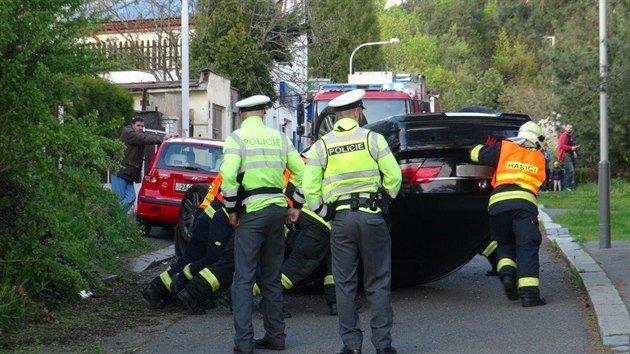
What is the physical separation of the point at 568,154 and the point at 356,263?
21.7 meters

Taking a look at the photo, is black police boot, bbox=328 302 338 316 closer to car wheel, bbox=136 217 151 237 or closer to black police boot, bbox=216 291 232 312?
black police boot, bbox=216 291 232 312

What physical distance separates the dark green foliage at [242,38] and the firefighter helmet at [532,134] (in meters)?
26.7

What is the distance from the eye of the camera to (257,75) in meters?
38.1

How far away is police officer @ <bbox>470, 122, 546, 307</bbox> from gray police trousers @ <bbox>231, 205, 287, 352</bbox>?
2326 millimetres

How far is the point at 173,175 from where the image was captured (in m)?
16.8

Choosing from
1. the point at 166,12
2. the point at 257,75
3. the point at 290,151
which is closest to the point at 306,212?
the point at 290,151

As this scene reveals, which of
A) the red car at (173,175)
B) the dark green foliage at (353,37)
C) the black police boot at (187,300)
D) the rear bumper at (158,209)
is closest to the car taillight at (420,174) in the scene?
the black police boot at (187,300)

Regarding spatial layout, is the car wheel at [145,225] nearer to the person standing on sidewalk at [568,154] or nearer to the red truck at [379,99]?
the red truck at [379,99]

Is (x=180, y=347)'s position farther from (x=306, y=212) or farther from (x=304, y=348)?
(x=306, y=212)

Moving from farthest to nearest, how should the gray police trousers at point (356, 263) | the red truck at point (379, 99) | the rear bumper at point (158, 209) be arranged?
the red truck at point (379, 99) → the rear bumper at point (158, 209) → the gray police trousers at point (356, 263)

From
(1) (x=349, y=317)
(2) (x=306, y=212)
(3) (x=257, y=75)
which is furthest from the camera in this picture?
(3) (x=257, y=75)

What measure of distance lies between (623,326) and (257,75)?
101ft

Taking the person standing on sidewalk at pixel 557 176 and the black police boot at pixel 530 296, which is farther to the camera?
the person standing on sidewalk at pixel 557 176

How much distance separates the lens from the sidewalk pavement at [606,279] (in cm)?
792
